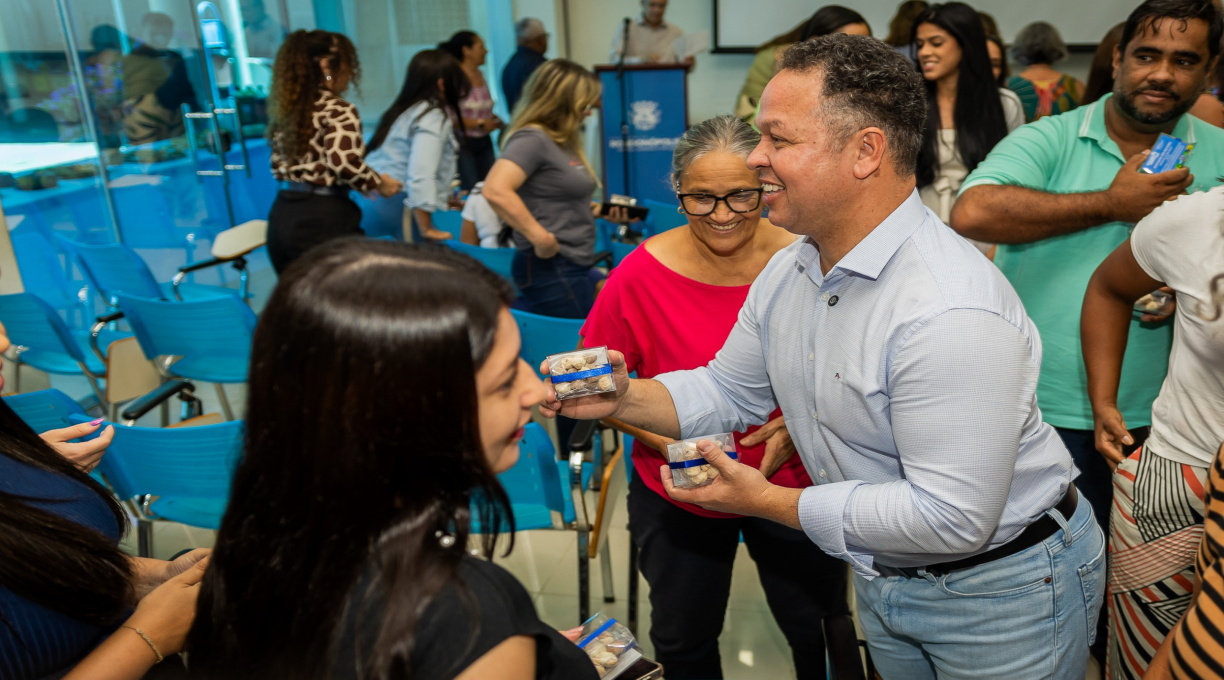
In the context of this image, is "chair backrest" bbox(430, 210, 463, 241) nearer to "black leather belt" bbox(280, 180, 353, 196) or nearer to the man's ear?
"black leather belt" bbox(280, 180, 353, 196)

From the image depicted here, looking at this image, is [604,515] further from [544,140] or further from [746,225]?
[544,140]

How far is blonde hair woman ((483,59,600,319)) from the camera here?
334cm

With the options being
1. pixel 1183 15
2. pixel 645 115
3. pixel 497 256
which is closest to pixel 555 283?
pixel 497 256

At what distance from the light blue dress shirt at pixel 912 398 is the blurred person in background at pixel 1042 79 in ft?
10.5

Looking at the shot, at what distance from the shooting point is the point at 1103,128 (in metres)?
1.96

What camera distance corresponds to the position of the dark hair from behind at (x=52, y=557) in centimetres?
113

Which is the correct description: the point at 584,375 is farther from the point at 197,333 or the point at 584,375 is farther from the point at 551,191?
the point at 197,333

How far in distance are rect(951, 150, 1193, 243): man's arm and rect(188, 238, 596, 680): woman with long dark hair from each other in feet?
4.82

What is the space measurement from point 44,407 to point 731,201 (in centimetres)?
203

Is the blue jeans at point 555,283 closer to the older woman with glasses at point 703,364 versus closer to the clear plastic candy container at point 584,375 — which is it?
the older woman with glasses at point 703,364

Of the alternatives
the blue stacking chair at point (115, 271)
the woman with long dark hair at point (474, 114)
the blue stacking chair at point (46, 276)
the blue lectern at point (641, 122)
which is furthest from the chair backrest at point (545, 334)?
the blue lectern at point (641, 122)

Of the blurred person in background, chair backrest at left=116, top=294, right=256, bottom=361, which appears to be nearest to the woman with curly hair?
chair backrest at left=116, top=294, right=256, bottom=361

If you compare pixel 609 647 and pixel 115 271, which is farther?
pixel 115 271

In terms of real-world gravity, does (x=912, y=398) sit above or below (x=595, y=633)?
above
